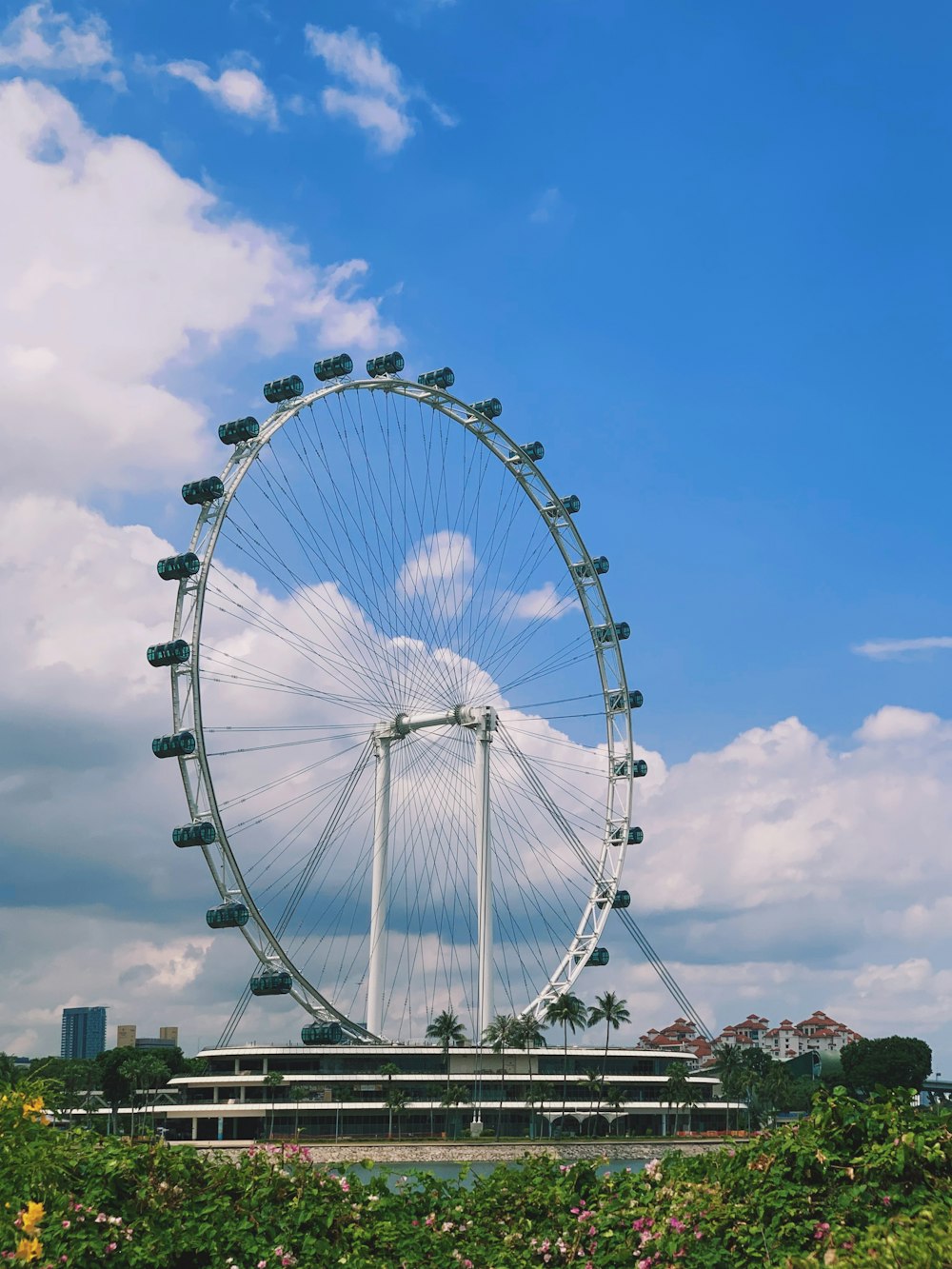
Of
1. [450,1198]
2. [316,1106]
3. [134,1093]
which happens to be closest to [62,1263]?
[450,1198]

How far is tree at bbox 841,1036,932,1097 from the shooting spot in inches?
5177

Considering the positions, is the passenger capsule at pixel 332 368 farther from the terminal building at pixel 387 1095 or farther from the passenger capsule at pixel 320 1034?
the terminal building at pixel 387 1095

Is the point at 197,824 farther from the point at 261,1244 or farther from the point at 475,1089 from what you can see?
the point at 475,1089

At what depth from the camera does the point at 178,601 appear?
61812 mm

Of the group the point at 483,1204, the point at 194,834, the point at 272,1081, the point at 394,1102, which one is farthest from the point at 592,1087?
the point at 483,1204

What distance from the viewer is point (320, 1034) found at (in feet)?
249

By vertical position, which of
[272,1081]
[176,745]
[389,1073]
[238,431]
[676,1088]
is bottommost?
[676,1088]

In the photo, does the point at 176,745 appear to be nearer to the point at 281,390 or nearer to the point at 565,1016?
the point at 281,390

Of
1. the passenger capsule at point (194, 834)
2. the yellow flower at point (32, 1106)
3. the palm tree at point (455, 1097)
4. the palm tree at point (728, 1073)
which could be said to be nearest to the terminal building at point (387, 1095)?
the palm tree at point (455, 1097)

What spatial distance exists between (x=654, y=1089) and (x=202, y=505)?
78756 millimetres

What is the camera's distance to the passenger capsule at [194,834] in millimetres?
61562

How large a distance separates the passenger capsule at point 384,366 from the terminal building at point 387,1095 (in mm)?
51465

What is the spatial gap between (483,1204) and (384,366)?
2371 inches

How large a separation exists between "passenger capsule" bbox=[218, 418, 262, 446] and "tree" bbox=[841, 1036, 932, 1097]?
90.1 metres
